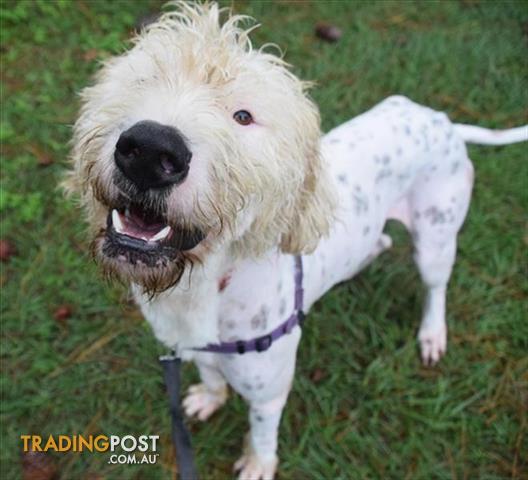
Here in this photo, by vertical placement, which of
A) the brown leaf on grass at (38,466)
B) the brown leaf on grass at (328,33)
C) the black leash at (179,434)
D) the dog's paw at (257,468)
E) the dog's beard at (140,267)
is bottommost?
the brown leaf on grass at (38,466)

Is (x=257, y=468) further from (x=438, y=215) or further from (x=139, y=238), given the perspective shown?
(x=139, y=238)

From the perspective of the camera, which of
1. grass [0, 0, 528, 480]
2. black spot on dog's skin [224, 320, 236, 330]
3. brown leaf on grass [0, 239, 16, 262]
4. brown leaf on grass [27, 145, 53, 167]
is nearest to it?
black spot on dog's skin [224, 320, 236, 330]

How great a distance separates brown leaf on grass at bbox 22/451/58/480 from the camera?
2.84 metres

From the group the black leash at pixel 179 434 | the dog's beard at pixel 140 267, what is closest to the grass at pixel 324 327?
the black leash at pixel 179 434

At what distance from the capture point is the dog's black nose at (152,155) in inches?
54.0

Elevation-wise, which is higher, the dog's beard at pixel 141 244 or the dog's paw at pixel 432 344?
the dog's beard at pixel 141 244

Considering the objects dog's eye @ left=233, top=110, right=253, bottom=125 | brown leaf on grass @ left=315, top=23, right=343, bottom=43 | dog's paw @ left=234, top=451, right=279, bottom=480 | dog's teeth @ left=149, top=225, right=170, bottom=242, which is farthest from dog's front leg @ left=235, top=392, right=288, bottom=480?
brown leaf on grass @ left=315, top=23, right=343, bottom=43

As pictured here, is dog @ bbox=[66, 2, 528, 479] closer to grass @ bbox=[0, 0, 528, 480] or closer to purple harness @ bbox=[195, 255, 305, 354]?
purple harness @ bbox=[195, 255, 305, 354]

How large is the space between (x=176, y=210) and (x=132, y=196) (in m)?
0.11

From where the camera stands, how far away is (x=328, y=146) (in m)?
2.58

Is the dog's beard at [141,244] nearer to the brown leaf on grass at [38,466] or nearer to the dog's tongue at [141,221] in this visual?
Answer: the dog's tongue at [141,221]

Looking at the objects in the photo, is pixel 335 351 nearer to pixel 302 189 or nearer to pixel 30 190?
pixel 302 189

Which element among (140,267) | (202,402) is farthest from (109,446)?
(140,267)

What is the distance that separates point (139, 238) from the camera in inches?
A: 63.1
